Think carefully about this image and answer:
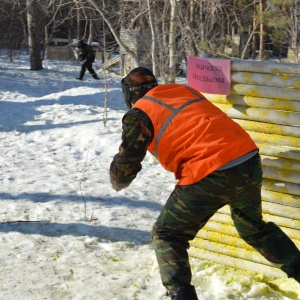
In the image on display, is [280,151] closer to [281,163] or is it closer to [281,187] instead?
[281,163]

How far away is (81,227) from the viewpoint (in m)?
4.51

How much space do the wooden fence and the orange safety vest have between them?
657 mm

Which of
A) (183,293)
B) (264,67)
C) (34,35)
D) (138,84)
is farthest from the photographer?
(34,35)

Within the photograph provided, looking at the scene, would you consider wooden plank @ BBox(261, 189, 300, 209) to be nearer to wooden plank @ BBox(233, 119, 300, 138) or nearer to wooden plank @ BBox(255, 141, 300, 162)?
wooden plank @ BBox(255, 141, 300, 162)

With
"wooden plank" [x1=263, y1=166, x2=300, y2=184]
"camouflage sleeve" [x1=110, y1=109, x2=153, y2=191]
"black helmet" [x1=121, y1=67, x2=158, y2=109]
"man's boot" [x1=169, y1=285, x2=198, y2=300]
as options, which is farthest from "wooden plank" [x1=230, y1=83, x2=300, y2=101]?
"man's boot" [x1=169, y1=285, x2=198, y2=300]

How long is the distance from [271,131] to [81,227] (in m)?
1.91

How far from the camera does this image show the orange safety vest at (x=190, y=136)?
8.70 ft

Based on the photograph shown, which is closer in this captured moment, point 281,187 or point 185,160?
point 185,160

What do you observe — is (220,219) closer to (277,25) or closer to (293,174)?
(293,174)

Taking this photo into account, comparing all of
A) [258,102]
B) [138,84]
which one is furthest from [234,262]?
[138,84]

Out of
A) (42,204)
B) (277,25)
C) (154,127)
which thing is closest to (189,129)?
(154,127)

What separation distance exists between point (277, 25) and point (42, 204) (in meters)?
18.2

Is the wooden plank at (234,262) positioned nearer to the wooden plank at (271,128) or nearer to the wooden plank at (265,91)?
the wooden plank at (271,128)

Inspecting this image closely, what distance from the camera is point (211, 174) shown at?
8.71 feet
